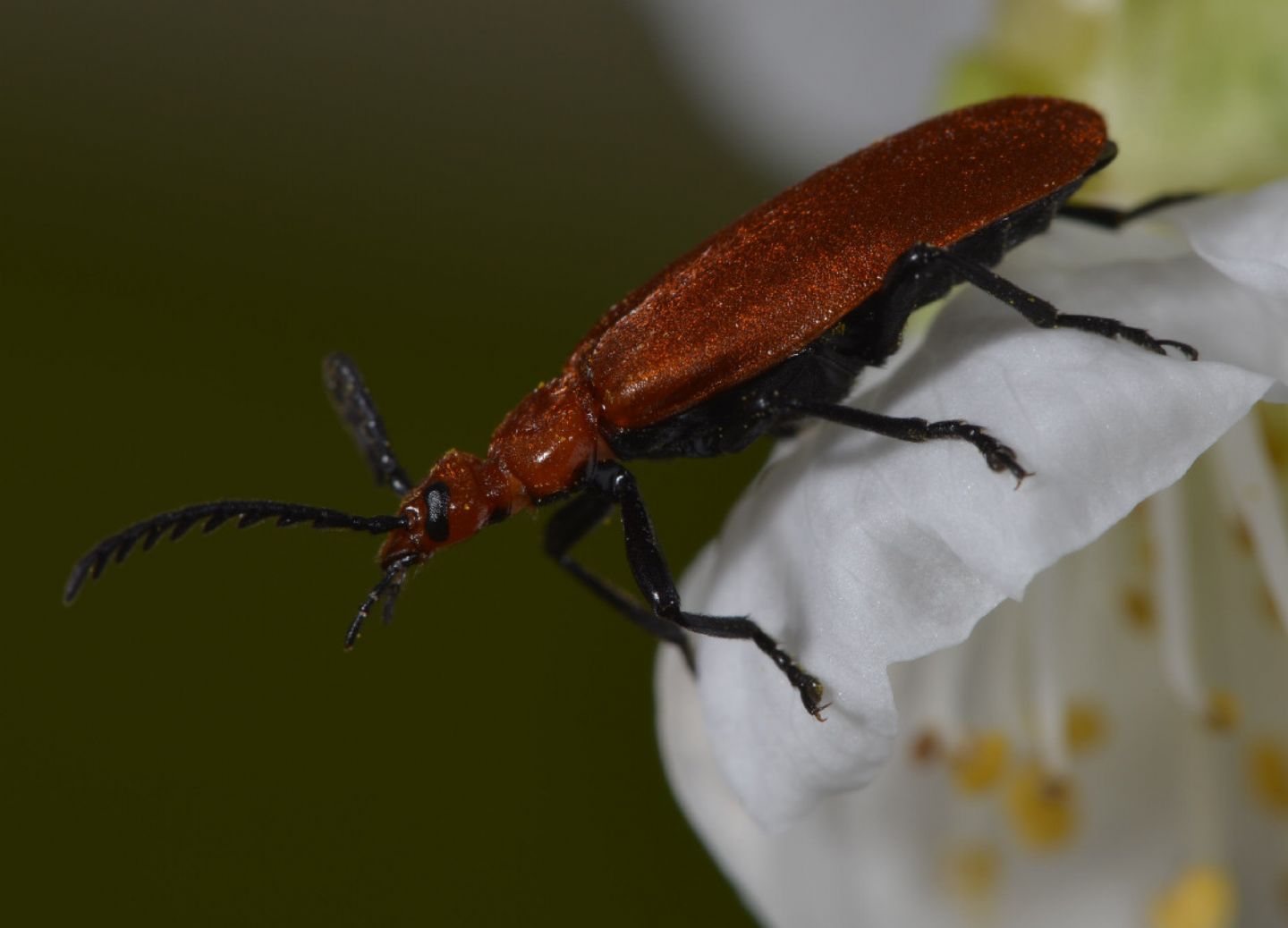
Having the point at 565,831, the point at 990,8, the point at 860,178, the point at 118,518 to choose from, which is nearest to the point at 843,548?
the point at 860,178

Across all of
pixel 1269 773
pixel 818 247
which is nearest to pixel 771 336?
pixel 818 247

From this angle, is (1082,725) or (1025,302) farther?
(1082,725)

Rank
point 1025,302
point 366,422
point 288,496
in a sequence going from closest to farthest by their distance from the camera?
point 1025,302
point 366,422
point 288,496

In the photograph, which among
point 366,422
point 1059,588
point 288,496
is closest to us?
point 366,422

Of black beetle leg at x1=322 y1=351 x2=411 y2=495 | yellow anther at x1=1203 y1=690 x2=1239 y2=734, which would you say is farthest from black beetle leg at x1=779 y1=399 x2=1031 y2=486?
yellow anther at x1=1203 y1=690 x2=1239 y2=734

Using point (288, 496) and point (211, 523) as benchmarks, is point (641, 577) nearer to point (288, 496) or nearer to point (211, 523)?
point (211, 523)

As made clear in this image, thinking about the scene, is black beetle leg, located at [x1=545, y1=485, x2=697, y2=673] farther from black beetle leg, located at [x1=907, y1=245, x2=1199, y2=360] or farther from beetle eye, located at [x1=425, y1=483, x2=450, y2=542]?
black beetle leg, located at [x1=907, y1=245, x2=1199, y2=360]
